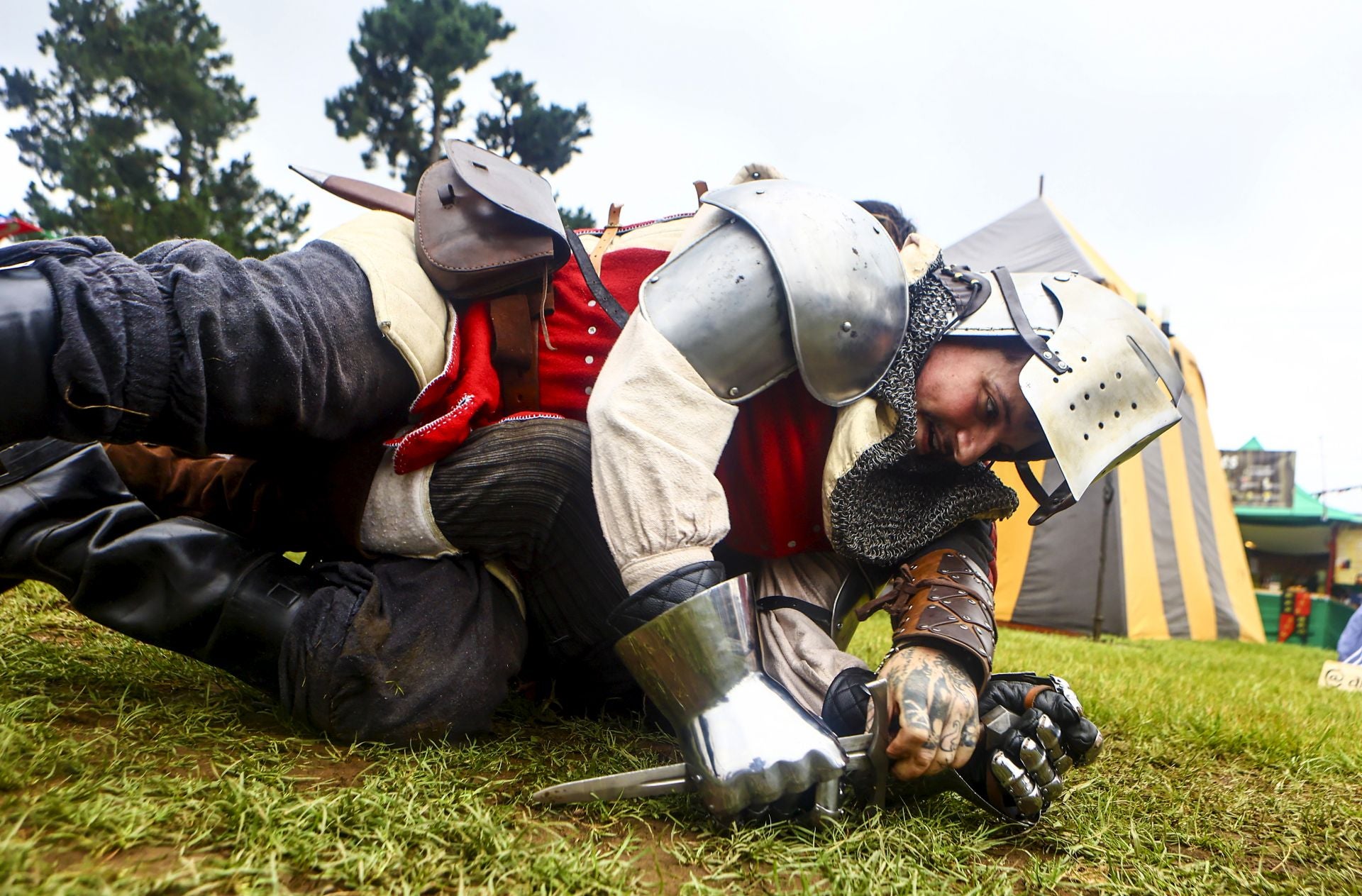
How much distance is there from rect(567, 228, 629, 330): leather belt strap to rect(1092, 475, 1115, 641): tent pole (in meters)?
5.01

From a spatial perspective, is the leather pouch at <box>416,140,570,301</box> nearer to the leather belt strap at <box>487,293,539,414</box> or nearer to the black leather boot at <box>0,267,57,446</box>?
the leather belt strap at <box>487,293,539,414</box>

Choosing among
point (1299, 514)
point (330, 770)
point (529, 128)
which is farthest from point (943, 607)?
point (1299, 514)

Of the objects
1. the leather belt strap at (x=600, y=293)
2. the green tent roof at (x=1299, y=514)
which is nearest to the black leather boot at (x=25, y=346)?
the leather belt strap at (x=600, y=293)

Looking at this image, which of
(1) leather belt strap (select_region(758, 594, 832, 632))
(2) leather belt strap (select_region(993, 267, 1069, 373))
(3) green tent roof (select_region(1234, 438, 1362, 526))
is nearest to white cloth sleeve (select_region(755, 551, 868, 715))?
(1) leather belt strap (select_region(758, 594, 832, 632))

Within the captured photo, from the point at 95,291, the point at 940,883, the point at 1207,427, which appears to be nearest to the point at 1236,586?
the point at 1207,427

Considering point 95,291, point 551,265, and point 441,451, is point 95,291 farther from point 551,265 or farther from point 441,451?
point 551,265

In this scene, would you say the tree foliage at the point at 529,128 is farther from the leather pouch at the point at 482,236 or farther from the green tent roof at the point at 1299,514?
the green tent roof at the point at 1299,514

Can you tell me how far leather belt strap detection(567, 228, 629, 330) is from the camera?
1.42 meters

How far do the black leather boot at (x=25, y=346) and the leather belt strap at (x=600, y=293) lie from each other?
0.69 metres

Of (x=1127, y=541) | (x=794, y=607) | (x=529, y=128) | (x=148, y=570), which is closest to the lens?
(x=148, y=570)

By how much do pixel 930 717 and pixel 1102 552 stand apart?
5243 millimetres

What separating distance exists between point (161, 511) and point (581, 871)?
1.14 meters

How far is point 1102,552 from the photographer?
19.1 ft

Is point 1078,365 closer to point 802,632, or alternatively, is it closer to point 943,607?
point 943,607
